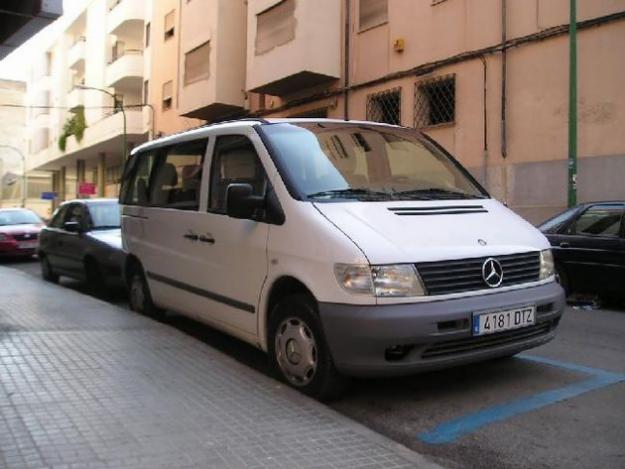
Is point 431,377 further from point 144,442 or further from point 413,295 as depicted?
point 144,442

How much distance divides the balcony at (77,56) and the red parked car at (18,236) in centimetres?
2981

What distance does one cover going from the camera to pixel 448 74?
15891 mm

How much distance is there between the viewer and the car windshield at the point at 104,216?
10.4 meters

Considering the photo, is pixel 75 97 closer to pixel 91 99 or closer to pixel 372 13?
pixel 91 99

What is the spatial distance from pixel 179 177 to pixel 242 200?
178cm

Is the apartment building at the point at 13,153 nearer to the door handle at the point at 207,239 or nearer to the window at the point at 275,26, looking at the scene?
the window at the point at 275,26

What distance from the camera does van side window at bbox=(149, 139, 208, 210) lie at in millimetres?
6027

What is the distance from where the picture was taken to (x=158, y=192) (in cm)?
687

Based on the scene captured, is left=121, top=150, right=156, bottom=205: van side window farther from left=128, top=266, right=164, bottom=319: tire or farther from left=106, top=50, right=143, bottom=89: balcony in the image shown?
left=106, top=50, right=143, bottom=89: balcony

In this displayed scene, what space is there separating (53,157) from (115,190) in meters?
11.0

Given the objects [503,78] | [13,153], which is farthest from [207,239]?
[13,153]

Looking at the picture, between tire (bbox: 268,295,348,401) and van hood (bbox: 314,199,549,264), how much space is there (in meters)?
0.60

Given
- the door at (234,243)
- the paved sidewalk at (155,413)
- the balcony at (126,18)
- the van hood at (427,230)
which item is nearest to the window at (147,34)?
the balcony at (126,18)

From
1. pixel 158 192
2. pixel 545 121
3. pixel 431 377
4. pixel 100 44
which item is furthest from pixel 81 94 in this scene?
pixel 431 377
